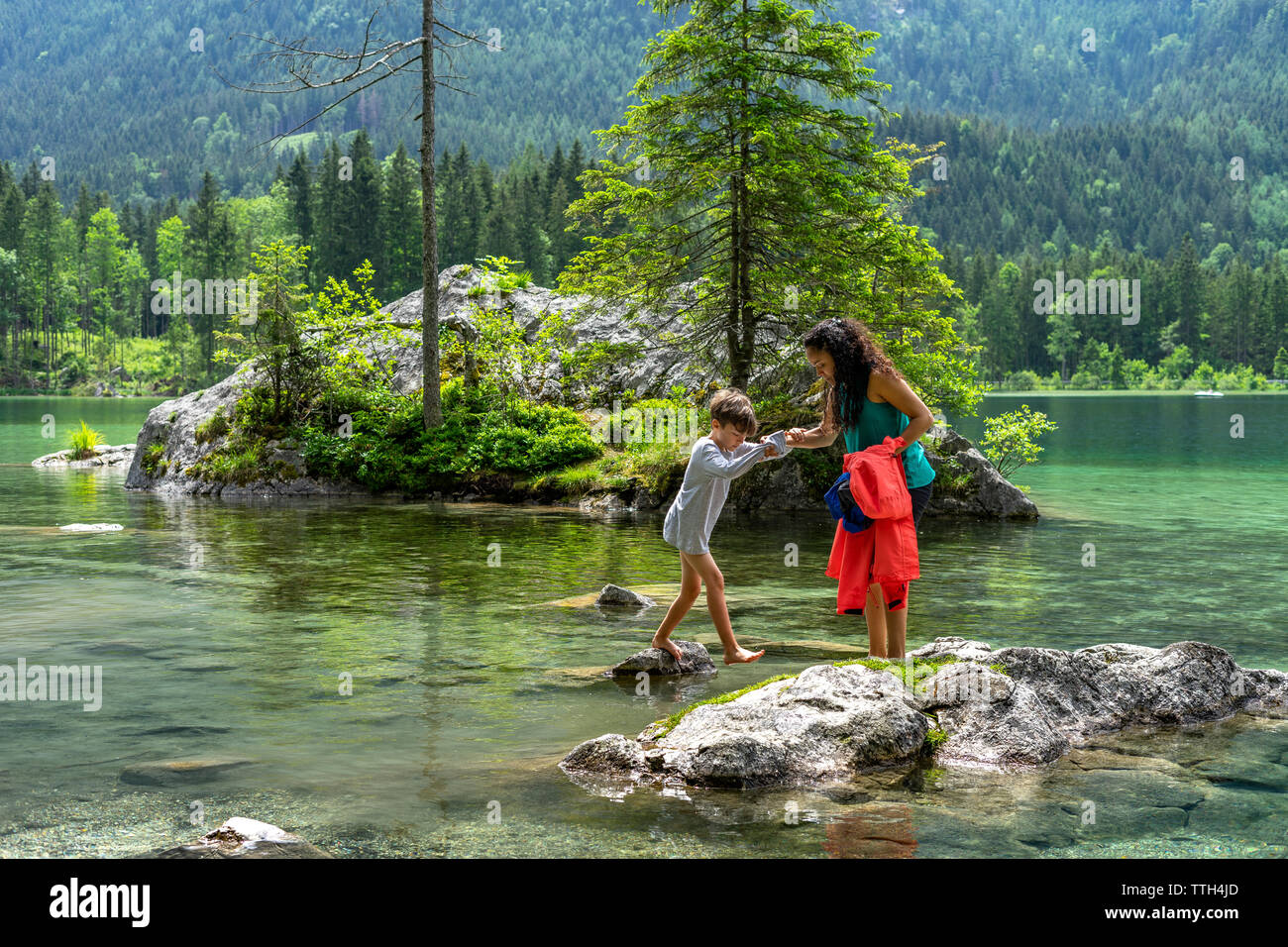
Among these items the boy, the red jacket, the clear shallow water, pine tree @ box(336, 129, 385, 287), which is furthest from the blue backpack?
pine tree @ box(336, 129, 385, 287)

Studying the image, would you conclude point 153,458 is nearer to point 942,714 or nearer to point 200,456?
point 200,456

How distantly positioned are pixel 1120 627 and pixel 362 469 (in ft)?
57.3

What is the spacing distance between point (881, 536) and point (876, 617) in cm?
62

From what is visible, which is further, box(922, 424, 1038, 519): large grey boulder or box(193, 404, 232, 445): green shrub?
box(193, 404, 232, 445): green shrub

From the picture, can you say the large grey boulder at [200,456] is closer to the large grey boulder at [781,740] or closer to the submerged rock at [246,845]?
the large grey boulder at [781,740]

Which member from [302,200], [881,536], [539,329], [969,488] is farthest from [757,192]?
[302,200]

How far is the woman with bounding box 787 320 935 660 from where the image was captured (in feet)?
25.0

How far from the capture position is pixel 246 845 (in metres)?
4.74

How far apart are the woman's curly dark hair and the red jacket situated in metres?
0.38

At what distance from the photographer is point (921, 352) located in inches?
906

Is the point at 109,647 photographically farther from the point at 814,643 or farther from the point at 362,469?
the point at 362,469

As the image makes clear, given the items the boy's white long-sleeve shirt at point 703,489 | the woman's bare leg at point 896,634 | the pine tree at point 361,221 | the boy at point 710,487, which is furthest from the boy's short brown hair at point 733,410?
the pine tree at point 361,221

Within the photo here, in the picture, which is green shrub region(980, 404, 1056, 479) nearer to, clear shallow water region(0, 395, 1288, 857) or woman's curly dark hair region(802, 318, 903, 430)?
clear shallow water region(0, 395, 1288, 857)

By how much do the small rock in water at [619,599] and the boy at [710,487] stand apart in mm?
3025
